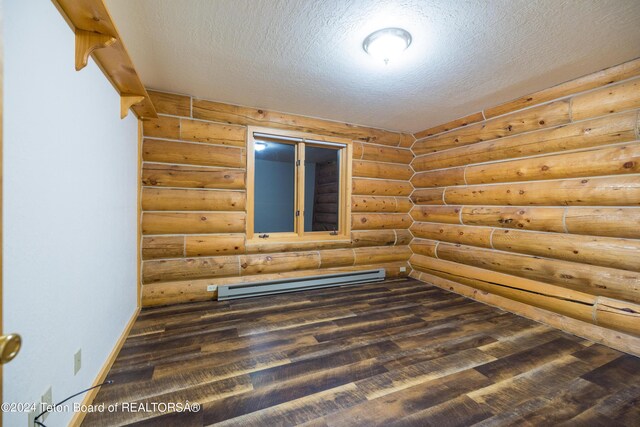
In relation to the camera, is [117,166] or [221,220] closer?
[117,166]

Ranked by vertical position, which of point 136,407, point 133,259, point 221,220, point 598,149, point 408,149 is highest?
point 408,149

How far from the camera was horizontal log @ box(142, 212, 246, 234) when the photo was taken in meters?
3.09

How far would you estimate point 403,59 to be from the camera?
92.4 inches

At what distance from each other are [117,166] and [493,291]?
4.31 metres

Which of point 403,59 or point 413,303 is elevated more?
point 403,59

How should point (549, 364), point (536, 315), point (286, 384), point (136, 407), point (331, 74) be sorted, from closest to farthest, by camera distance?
1. point (136, 407)
2. point (286, 384)
3. point (549, 364)
4. point (331, 74)
5. point (536, 315)

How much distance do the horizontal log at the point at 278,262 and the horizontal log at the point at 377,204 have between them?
1.00 meters

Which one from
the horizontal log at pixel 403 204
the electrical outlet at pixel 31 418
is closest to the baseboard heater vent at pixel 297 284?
the horizontal log at pixel 403 204

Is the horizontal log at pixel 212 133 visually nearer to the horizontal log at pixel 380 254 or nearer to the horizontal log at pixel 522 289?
the horizontal log at pixel 380 254

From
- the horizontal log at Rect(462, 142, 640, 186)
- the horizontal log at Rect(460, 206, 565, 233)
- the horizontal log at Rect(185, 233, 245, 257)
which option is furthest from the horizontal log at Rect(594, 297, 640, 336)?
the horizontal log at Rect(185, 233, 245, 257)

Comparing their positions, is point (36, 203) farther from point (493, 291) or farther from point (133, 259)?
point (493, 291)

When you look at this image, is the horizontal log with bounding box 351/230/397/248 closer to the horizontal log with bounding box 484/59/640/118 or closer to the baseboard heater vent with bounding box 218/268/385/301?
the baseboard heater vent with bounding box 218/268/385/301

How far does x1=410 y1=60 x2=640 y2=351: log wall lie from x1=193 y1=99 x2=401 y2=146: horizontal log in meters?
1.02

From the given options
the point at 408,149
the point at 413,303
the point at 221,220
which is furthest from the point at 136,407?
the point at 408,149
